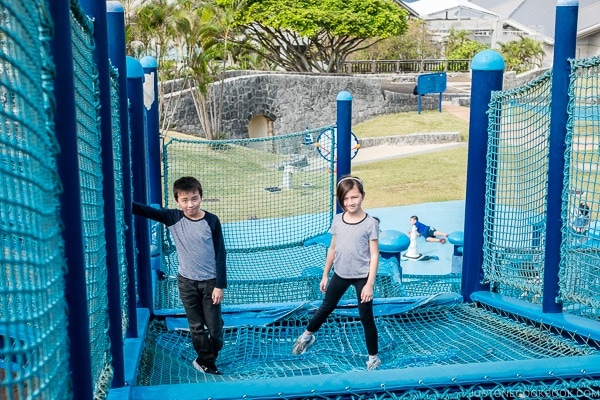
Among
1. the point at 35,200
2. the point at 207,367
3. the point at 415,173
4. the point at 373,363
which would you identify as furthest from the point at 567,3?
the point at 415,173

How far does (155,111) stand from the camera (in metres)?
5.93

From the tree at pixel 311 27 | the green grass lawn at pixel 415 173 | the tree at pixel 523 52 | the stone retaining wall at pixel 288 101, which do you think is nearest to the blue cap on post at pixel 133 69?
the green grass lawn at pixel 415 173

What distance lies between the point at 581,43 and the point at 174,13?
3062 cm

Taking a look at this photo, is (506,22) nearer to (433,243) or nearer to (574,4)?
(433,243)

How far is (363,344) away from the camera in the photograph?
14.1ft

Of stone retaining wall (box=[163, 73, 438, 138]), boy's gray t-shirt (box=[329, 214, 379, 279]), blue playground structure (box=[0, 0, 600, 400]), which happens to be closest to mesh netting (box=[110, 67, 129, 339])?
blue playground structure (box=[0, 0, 600, 400])

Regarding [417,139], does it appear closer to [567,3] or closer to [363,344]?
[363,344]

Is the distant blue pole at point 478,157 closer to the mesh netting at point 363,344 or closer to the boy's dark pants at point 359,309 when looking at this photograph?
the mesh netting at point 363,344

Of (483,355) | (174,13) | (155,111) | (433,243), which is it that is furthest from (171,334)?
(174,13)

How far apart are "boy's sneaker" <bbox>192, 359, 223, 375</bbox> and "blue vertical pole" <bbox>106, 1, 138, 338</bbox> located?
35 centimetres

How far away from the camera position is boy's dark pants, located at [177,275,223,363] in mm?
3947

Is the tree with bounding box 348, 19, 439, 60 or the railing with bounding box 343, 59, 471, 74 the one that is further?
the tree with bounding box 348, 19, 439, 60

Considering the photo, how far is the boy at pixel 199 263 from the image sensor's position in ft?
12.7

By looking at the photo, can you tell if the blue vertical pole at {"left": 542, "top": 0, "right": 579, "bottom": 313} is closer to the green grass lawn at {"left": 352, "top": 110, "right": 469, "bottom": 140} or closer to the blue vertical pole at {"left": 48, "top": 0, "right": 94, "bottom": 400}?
the blue vertical pole at {"left": 48, "top": 0, "right": 94, "bottom": 400}
